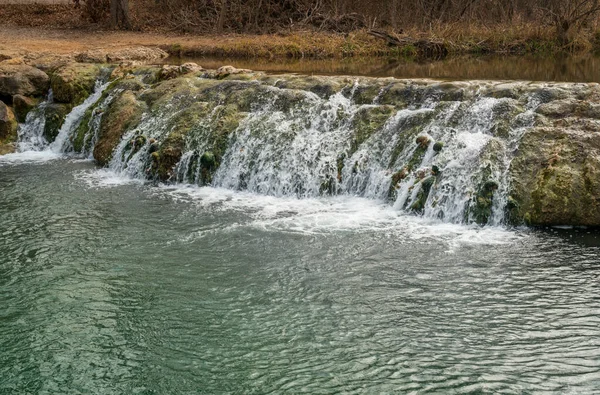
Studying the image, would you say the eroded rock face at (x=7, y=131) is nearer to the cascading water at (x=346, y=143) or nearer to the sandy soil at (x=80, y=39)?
the cascading water at (x=346, y=143)

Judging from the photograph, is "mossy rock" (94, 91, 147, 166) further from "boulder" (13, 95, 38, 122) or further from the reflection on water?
the reflection on water

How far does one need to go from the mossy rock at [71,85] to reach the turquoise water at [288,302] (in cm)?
543

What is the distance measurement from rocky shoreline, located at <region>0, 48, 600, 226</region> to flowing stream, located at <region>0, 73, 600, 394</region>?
0.22 feet

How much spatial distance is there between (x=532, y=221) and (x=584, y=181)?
0.86 meters

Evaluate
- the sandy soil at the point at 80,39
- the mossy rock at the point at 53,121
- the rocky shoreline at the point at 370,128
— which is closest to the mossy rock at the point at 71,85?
the rocky shoreline at the point at 370,128

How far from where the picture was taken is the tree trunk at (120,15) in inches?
1089

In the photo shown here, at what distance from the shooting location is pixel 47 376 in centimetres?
582

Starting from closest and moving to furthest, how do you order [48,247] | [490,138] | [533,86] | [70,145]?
[48,247]
[490,138]
[533,86]
[70,145]

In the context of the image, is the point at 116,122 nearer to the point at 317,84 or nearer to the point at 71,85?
the point at 71,85

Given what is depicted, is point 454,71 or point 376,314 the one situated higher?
point 454,71

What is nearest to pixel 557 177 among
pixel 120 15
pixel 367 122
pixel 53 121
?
pixel 367 122

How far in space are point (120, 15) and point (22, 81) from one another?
44.3ft

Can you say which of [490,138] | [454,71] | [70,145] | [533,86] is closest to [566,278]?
[490,138]

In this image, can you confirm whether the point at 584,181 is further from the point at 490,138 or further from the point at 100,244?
the point at 100,244
